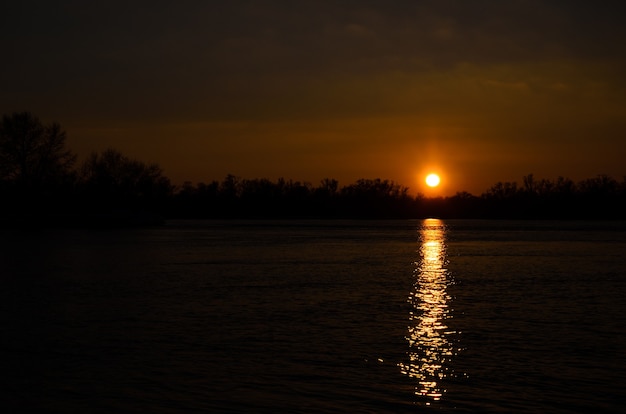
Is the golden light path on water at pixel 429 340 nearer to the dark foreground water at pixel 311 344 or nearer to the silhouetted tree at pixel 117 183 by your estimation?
the dark foreground water at pixel 311 344

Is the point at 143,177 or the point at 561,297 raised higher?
the point at 143,177

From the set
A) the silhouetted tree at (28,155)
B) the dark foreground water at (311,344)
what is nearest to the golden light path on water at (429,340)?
the dark foreground water at (311,344)

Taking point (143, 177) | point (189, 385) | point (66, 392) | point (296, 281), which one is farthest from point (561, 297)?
point (143, 177)

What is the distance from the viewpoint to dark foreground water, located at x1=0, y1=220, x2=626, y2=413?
49.9ft

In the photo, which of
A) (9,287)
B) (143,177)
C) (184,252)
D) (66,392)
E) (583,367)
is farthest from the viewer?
(143,177)

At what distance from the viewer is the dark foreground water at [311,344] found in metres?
15.2

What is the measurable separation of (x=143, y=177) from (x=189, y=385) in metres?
182

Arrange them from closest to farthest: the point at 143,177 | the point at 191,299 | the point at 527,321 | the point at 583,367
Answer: the point at 583,367 < the point at 527,321 < the point at 191,299 < the point at 143,177

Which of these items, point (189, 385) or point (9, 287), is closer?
point (189, 385)

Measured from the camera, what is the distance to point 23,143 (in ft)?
415

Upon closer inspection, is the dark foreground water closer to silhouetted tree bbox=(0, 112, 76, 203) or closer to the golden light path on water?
the golden light path on water

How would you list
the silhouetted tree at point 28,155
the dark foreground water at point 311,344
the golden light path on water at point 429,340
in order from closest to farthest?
the dark foreground water at point 311,344 < the golden light path on water at point 429,340 < the silhouetted tree at point 28,155

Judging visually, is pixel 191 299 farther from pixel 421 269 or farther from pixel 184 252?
pixel 184 252

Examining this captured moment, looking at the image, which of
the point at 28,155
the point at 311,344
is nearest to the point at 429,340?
the point at 311,344
